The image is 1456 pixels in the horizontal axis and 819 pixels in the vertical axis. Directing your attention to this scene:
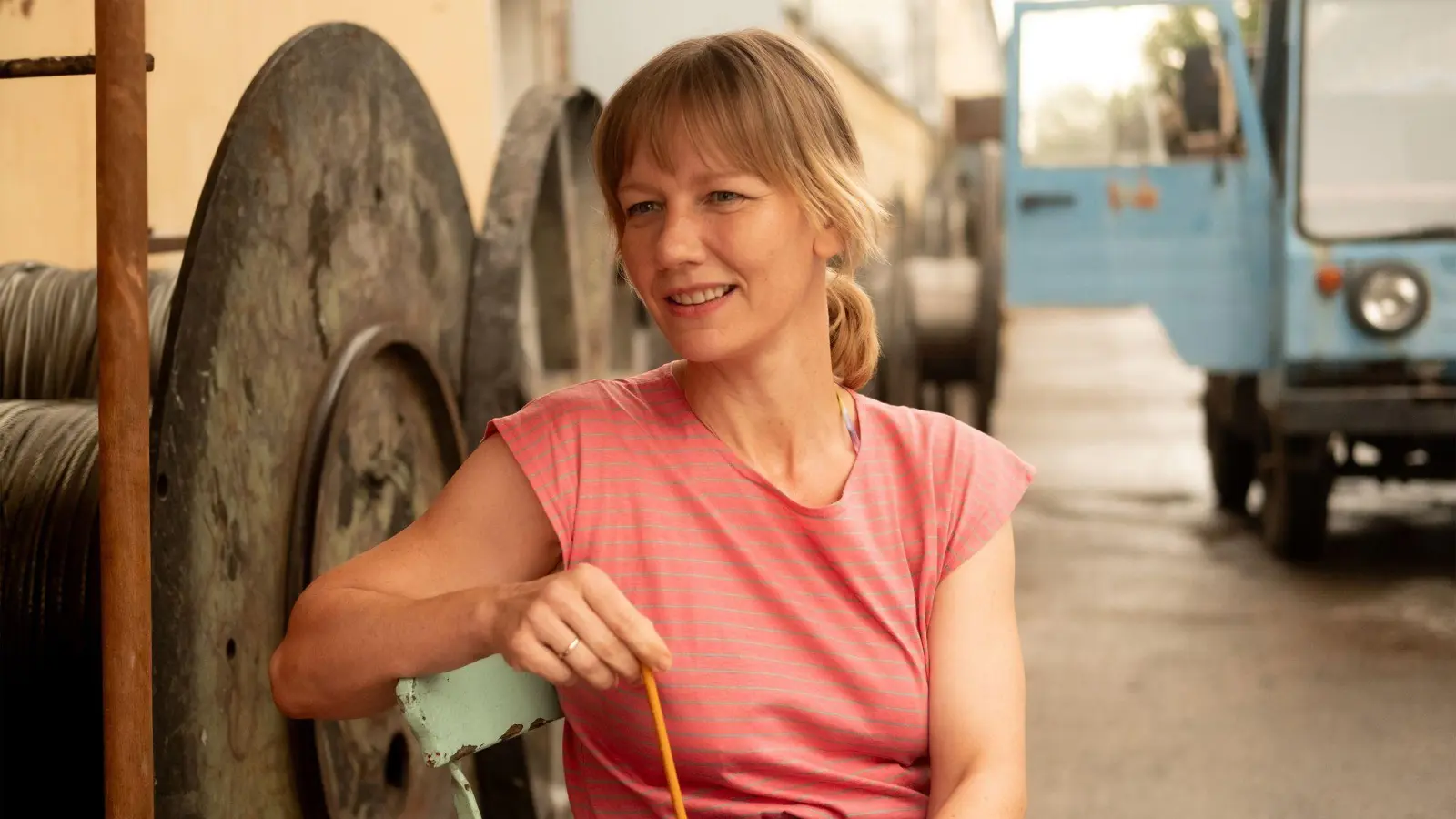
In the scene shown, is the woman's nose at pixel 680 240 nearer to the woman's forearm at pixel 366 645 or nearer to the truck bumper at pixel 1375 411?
the woman's forearm at pixel 366 645

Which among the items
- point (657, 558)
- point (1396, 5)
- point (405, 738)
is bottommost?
point (405, 738)

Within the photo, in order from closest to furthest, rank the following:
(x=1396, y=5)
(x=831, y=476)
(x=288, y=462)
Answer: (x=831, y=476) < (x=288, y=462) < (x=1396, y=5)

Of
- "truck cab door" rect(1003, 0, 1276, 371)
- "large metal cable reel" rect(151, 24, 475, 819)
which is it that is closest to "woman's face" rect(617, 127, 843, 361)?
"large metal cable reel" rect(151, 24, 475, 819)

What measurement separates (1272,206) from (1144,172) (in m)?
0.55

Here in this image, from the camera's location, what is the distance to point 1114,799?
431 centimetres

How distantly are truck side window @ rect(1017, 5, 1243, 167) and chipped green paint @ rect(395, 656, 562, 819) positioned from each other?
5.73 metres

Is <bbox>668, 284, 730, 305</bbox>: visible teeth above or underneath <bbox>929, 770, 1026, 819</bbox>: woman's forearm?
above

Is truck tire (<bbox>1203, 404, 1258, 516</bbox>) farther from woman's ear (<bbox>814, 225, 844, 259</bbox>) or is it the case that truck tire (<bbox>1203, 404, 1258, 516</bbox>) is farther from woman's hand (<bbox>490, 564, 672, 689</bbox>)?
woman's hand (<bbox>490, 564, 672, 689</bbox>)

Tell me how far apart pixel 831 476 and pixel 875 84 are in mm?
16125

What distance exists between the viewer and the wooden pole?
1.50 m

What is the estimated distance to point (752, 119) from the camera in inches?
74.5

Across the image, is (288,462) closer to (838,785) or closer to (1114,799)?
(838,785)

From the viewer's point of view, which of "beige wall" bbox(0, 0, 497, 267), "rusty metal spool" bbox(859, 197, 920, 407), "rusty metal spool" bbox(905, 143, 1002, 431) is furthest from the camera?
"rusty metal spool" bbox(905, 143, 1002, 431)

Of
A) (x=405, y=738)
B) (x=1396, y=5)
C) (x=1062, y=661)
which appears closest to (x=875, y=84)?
(x=1396, y=5)
